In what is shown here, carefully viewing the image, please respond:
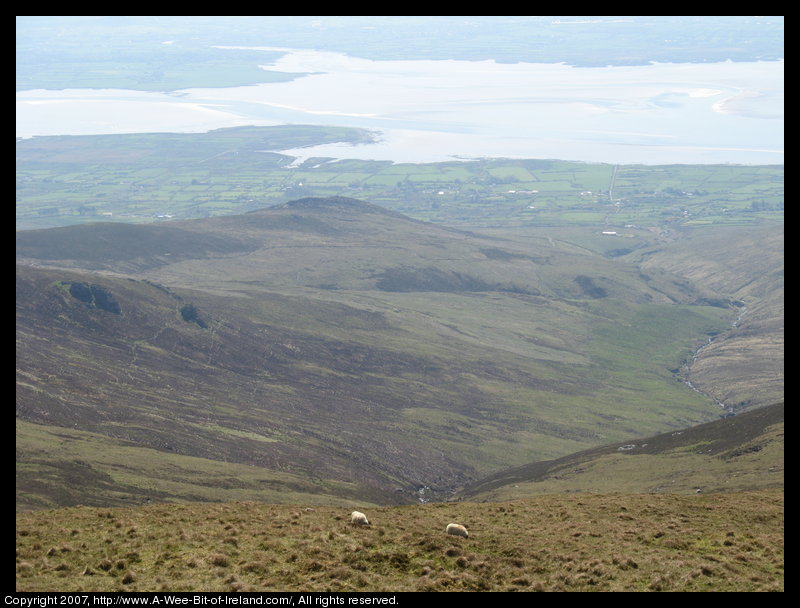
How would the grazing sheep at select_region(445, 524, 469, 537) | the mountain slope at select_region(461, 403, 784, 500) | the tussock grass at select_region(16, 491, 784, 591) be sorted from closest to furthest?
the tussock grass at select_region(16, 491, 784, 591) < the grazing sheep at select_region(445, 524, 469, 537) < the mountain slope at select_region(461, 403, 784, 500)

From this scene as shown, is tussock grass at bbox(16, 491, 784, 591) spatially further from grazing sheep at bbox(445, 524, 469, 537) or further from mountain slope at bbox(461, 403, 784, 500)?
mountain slope at bbox(461, 403, 784, 500)

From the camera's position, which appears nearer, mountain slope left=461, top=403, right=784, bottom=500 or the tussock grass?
the tussock grass

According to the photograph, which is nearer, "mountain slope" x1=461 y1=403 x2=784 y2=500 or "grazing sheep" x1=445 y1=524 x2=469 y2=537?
"grazing sheep" x1=445 y1=524 x2=469 y2=537

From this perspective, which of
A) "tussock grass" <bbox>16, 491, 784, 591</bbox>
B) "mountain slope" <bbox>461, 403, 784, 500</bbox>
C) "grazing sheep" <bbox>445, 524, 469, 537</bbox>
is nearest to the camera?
"tussock grass" <bbox>16, 491, 784, 591</bbox>

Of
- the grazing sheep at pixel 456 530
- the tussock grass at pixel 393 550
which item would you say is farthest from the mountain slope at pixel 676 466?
the grazing sheep at pixel 456 530

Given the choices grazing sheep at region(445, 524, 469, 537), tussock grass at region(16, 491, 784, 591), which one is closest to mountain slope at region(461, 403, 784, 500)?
tussock grass at region(16, 491, 784, 591)

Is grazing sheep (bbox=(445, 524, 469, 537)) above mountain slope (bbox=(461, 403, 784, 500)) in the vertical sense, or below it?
above

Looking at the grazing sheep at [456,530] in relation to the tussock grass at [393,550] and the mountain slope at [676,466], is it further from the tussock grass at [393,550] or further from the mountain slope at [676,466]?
the mountain slope at [676,466]
